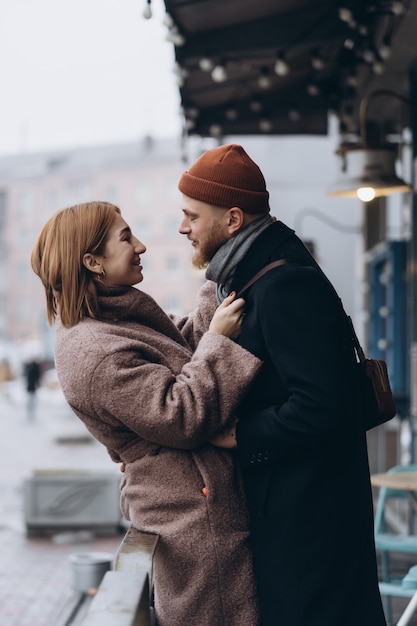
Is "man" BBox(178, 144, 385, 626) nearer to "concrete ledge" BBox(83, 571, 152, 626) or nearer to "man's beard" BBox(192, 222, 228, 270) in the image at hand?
"man's beard" BBox(192, 222, 228, 270)

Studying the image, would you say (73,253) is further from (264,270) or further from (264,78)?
(264,78)

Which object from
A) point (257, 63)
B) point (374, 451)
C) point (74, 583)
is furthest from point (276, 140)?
point (74, 583)

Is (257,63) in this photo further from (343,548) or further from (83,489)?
(343,548)

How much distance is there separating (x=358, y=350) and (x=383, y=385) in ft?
0.34

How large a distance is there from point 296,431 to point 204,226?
1.82 ft

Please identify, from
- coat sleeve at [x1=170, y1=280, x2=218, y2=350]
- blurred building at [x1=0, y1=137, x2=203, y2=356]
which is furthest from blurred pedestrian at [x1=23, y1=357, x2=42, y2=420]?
blurred building at [x1=0, y1=137, x2=203, y2=356]

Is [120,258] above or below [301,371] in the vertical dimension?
above

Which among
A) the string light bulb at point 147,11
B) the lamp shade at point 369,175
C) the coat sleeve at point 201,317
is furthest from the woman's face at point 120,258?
the lamp shade at point 369,175

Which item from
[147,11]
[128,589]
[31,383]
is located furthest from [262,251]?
[31,383]

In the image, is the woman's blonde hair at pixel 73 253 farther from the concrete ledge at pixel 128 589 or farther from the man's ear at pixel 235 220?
the concrete ledge at pixel 128 589

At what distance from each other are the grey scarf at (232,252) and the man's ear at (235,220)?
1 centimetres

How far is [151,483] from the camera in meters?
2.53

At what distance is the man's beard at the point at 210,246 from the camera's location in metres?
2.52

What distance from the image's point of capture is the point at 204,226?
252 centimetres
